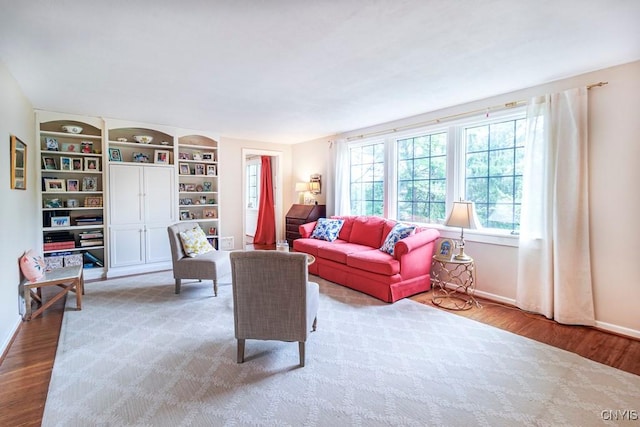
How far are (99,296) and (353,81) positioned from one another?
3891 millimetres

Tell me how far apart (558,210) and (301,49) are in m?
2.84

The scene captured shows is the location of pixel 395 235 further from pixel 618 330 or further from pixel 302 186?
pixel 302 186

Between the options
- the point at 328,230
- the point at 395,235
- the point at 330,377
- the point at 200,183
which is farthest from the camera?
the point at 200,183

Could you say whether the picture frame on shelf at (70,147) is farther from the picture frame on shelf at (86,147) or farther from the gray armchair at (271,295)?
the gray armchair at (271,295)

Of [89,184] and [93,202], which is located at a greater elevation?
[89,184]

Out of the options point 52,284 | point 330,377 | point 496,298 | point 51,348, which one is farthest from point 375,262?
point 52,284

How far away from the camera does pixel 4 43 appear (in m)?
2.25

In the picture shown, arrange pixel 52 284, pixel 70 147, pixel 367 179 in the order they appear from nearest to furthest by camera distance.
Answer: pixel 52 284 < pixel 70 147 < pixel 367 179

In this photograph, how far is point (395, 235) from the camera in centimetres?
393

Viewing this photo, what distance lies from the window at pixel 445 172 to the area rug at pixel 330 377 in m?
1.58

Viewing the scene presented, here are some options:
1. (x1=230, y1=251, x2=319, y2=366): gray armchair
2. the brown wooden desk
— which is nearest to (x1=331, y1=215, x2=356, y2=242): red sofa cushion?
(x1=230, y1=251, x2=319, y2=366): gray armchair

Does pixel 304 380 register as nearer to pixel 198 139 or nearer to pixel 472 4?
pixel 472 4

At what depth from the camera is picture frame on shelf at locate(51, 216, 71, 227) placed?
428 centimetres

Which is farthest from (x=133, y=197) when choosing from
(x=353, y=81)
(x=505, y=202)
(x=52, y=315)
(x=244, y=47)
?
(x=505, y=202)
